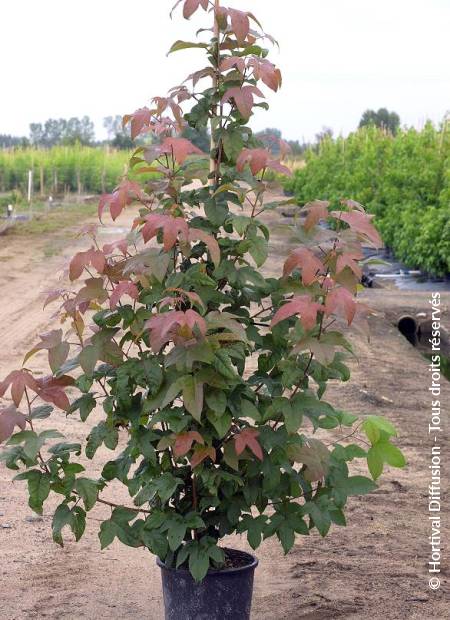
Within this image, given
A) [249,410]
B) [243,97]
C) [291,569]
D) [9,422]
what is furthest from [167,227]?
[291,569]

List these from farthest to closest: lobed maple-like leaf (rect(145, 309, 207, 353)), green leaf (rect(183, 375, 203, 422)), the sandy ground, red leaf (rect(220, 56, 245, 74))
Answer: the sandy ground, red leaf (rect(220, 56, 245, 74)), green leaf (rect(183, 375, 203, 422)), lobed maple-like leaf (rect(145, 309, 207, 353))

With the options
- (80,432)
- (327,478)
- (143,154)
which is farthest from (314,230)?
(80,432)

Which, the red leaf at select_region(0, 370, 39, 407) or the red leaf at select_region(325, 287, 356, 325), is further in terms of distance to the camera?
the red leaf at select_region(0, 370, 39, 407)

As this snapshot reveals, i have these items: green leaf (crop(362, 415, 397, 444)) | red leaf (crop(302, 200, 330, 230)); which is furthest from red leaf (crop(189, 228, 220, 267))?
green leaf (crop(362, 415, 397, 444))

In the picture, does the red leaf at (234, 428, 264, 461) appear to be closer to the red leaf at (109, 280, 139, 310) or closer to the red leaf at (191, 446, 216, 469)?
the red leaf at (191, 446, 216, 469)

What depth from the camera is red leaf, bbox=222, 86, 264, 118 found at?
273 cm

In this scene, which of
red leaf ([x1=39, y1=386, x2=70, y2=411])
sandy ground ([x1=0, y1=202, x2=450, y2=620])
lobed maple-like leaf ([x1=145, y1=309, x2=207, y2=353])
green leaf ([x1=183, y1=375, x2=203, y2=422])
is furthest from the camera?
sandy ground ([x1=0, y1=202, x2=450, y2=620])

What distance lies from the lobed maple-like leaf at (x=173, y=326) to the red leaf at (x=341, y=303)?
0.33m

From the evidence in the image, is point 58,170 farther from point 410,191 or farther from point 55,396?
point 55,396

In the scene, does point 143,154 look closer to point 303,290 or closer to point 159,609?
point 303,290

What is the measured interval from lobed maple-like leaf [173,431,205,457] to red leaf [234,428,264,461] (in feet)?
0.35

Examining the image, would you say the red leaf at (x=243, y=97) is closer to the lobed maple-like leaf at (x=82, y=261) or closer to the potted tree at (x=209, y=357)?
the potted tree at (x=209, y=357)

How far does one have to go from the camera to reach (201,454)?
2734 mm

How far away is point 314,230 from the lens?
110 inches
